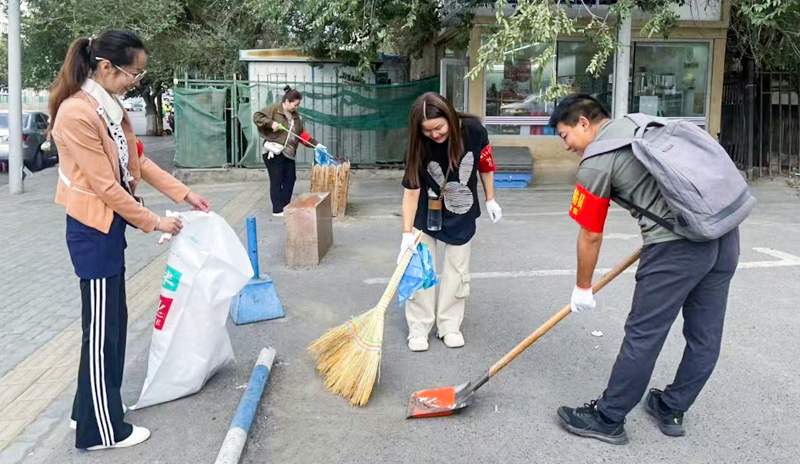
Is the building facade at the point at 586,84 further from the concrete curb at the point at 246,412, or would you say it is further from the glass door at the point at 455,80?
the concrete curb at the point at 246,412

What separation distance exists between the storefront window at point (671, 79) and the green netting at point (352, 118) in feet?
12.2

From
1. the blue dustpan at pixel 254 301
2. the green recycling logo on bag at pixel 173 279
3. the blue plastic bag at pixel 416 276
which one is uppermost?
the green recycling logo on bag at pixel 173 279

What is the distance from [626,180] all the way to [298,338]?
8.40 feet

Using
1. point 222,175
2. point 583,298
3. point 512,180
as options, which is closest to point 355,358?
point 583,298

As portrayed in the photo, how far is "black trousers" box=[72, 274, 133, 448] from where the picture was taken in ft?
10.2

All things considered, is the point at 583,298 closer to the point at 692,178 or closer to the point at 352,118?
the point at 692,178

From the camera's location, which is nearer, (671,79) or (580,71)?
(580,71)

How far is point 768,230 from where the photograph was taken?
8188 mm

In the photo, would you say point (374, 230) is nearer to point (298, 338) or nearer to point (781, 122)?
point (298, 338)

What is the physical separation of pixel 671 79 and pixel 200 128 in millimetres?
8561

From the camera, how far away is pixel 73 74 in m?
3.00

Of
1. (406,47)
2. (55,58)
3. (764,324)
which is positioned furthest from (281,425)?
(55,58)

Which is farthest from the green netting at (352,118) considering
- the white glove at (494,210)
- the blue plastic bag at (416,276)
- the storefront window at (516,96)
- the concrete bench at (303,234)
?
the blue plastic bag at (416,276)

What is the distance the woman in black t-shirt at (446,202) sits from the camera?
426 cm
